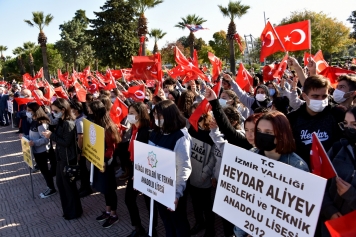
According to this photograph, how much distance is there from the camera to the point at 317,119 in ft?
9.71

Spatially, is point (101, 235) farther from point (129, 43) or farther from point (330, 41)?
point (330, 41)

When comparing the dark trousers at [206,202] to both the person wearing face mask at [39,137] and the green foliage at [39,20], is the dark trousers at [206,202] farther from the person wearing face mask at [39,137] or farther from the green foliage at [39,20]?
the green foliage at [39,20]

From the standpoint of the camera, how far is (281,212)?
225cm

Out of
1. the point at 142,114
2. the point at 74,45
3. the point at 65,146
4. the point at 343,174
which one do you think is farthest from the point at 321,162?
the point at 74,45

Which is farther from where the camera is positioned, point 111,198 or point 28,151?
point 28,151

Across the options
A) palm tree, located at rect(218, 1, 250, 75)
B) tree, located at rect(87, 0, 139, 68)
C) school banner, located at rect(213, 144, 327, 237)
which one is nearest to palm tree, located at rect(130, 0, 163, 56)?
palm tree, located at rect(218, 1, 250, 75)

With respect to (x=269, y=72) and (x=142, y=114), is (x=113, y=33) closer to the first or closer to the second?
(x=269, y=72)

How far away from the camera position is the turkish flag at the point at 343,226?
197 centimetres

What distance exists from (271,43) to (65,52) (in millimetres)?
50056

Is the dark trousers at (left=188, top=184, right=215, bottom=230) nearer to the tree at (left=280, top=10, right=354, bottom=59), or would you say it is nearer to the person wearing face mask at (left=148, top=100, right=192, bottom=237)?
the person wearing face mask at (left=148, top=100, right=192, bottom=237)

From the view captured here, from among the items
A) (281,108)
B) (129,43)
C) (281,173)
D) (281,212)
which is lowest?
(281,212)

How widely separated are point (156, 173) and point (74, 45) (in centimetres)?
5116

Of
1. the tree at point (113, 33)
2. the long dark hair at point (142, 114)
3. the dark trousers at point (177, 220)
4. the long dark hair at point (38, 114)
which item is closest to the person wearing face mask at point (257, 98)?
the long dark hair at point (142, 114)

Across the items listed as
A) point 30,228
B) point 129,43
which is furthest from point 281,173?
point 129,43
